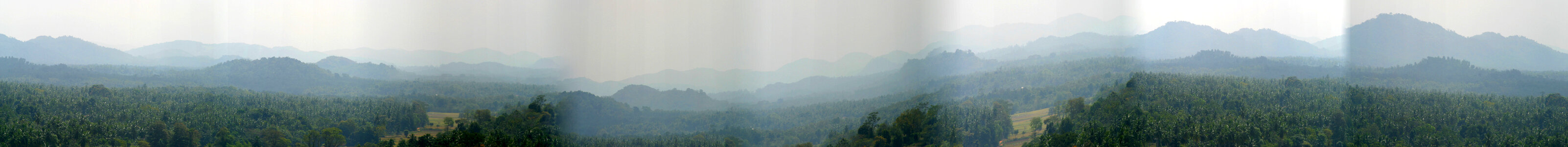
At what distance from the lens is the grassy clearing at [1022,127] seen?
242 ft

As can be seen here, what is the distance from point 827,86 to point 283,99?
3349 inches

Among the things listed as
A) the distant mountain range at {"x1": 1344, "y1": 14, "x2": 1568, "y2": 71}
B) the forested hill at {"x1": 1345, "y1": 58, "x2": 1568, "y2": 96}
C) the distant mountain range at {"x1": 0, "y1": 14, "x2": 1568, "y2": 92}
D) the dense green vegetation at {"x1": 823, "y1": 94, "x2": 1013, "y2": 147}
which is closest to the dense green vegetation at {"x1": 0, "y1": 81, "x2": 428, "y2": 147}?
the distant mountain range at {"x1": 0, "y1": 14, "x2": 1568, "y2": 92}

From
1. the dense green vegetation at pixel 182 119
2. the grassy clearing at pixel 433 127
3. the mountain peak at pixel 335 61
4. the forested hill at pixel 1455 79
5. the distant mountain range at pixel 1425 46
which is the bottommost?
the grassy clearing at pixel 433 127

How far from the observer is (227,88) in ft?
407

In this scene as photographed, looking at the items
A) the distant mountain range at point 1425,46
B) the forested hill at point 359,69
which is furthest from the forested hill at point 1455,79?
the forested hill at point 359,69

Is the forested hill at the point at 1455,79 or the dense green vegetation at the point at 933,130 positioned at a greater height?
the forested hill at the point at 1455,79

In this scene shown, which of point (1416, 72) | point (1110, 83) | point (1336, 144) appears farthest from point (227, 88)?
point (1416, 72)

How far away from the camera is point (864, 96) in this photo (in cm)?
13562

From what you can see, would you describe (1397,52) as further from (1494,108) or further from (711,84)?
(711,84)

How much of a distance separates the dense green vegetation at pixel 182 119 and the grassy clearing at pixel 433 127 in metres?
0.83

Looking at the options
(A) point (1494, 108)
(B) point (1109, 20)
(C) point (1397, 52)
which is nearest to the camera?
(A) point (1494, 108)

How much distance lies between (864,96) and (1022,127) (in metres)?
51.7

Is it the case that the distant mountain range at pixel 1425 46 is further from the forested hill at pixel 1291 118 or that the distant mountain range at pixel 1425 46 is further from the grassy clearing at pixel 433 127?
the grassy clearing at pixel 433 127

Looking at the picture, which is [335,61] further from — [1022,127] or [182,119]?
[1022,127]
